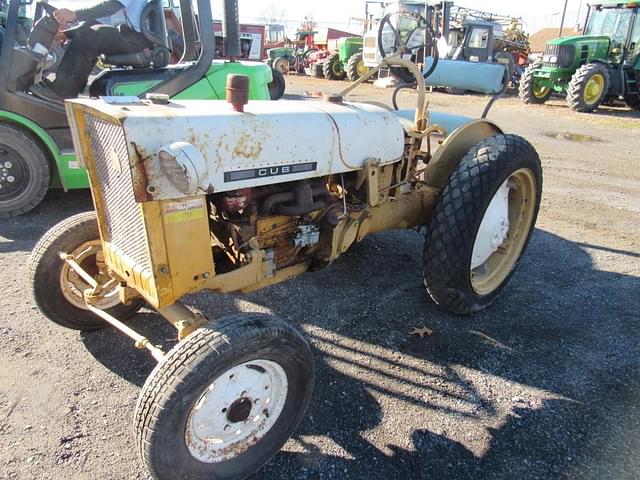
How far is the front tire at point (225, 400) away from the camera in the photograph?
1.78 m

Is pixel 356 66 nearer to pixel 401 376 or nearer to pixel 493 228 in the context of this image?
pixel 493 228

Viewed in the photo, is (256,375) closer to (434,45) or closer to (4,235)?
(434,45)

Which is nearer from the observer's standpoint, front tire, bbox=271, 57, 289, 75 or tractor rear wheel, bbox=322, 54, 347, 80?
tractor rear wheel, bbox=322, 54, 347, 80

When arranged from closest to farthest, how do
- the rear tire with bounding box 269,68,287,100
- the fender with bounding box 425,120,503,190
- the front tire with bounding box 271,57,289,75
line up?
the fender with bounding box 425,120,503,190, the rear tire with bounding box 269,68,287,100, the front tire with bounding box 271,57,289,75

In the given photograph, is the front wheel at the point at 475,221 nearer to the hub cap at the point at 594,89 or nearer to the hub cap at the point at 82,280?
the hub cap at the point at 82,280

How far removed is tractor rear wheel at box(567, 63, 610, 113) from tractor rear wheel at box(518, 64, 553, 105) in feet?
5.09

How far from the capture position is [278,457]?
2180 mm

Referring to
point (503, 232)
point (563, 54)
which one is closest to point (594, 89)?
point (563, 54)

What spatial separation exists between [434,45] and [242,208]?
1894 millimetres

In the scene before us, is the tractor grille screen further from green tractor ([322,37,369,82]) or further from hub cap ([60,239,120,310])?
hub cap ([60,239,120,310])

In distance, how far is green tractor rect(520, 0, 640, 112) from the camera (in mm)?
12398

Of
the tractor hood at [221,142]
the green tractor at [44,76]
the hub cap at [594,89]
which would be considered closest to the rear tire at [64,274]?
the tractor hood at [221,142]

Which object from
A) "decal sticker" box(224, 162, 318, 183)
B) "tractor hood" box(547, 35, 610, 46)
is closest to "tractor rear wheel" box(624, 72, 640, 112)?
"tractor hood" box(547, 35, 610, 46)

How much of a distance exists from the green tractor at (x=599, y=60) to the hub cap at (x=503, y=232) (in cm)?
1053
